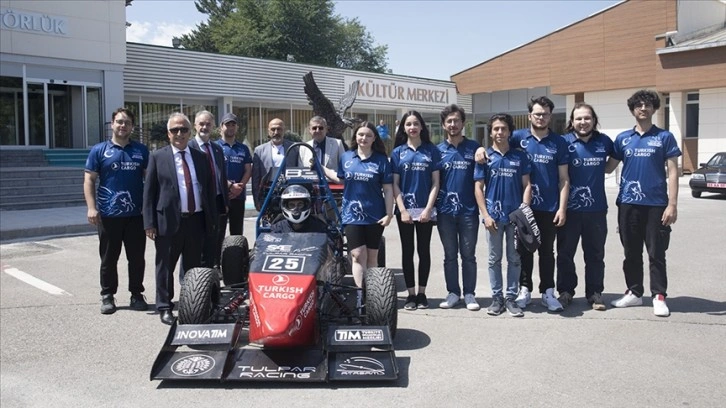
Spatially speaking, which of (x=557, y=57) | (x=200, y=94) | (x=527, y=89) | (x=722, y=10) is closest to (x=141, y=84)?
(x=200, y=94)

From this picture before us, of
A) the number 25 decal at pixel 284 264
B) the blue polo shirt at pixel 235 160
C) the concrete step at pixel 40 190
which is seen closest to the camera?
the number 25 decal at pixel 284 264

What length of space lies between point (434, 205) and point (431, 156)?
1.61 feet

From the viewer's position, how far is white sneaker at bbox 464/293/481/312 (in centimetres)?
666

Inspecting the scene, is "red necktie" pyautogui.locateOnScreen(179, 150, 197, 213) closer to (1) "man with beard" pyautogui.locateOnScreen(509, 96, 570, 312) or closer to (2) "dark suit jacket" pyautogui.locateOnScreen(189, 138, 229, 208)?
(2) "dark suit jacket" pyautogui.locateOnScreen(189, 138, 229, 208)

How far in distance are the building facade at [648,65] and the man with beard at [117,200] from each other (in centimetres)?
2632

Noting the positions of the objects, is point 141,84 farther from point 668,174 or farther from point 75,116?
point 668,174

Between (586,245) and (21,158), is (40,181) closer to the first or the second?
(21,158)

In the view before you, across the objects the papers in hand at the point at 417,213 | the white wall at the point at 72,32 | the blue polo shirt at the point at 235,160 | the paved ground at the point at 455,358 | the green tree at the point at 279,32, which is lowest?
the paved ground at the point at 455,358

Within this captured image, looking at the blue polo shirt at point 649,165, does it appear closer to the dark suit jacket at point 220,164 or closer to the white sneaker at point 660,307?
the white sneaker at point 660,307

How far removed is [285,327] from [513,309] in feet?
8.93

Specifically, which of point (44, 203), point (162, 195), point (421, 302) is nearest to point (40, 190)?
point (44, 203)

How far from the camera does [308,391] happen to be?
4633 millimetres

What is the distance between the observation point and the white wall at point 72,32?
784 inches

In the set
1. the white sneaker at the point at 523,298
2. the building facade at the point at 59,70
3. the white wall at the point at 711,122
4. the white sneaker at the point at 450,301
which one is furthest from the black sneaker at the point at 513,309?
the white wall at the point at 711,122
